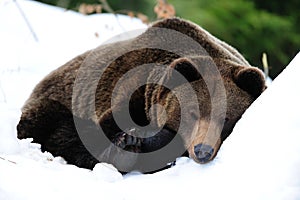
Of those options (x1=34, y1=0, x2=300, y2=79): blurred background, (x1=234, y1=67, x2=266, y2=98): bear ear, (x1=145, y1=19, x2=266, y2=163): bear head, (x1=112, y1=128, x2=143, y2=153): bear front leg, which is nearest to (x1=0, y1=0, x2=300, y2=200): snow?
(x1=112, y1=128, x2=143, y2=153): bear front leg

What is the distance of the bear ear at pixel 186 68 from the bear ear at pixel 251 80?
0.25 m

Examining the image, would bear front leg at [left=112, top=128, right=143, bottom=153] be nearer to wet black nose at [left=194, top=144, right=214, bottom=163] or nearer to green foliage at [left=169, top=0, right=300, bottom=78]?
wet black nose at [left=194, top=144, right=214, bottom=163]

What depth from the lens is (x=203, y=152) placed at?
3.40m

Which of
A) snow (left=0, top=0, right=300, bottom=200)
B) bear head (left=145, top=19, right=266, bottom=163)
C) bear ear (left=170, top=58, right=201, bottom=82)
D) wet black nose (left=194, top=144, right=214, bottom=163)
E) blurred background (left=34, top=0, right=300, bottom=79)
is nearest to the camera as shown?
snow (left=0, top=0, right=300, bottom=200)

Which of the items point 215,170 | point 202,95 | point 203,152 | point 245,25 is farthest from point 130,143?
point 245,25

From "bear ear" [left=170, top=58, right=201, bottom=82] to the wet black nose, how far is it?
0.64 metres

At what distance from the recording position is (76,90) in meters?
4.62

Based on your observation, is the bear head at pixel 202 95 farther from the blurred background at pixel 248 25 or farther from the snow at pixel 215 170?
the blurred background at pixel 248 25

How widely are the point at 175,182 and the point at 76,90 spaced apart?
1.63 m

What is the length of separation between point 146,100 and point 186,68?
15.0 inches

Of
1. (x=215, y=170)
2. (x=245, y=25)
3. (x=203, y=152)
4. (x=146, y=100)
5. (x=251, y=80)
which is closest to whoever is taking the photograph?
(x=215, y=170)

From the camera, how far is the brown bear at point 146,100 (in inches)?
156

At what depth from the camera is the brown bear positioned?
396cm

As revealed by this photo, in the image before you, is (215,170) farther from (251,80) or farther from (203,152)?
(251,80)
